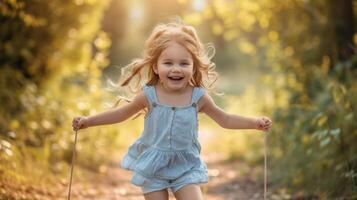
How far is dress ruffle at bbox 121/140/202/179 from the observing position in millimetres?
3865

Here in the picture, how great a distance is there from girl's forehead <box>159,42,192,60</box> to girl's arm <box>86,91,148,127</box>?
306mm

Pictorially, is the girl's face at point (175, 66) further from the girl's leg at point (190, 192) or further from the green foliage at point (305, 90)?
the green foliage at point (305, 90)

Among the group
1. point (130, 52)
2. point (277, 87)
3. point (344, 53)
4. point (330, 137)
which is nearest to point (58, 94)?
point (277, 87)

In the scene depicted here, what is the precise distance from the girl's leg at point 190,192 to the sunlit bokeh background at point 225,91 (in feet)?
4.09

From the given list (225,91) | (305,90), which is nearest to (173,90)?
(225,91)

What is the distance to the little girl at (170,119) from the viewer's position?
387cm

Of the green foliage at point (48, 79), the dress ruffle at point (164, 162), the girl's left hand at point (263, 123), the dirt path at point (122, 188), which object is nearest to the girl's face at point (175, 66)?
the dress ruffle at point (164, 162)

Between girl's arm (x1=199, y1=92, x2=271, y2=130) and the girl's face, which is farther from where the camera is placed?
girl's arm (x1=199, y1=92, x2=271, y2=130)

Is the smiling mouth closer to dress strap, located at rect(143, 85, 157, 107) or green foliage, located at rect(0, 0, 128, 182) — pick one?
dress strap, located at rect(143, 85, 157, 107)

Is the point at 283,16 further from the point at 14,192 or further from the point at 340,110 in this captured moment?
the point at 14,192

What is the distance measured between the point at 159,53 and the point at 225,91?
340cm

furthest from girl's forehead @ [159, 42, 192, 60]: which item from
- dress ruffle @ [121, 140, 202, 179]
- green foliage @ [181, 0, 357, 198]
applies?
green foliage @ [181, 0, 357, 198]

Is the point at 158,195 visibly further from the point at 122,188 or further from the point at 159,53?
the point at 122,188

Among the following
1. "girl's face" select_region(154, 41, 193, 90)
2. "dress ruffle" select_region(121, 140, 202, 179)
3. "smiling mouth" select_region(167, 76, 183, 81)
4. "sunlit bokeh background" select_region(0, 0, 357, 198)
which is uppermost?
"sunlit bokeh background" select_region(0, 0, 357, 198)
